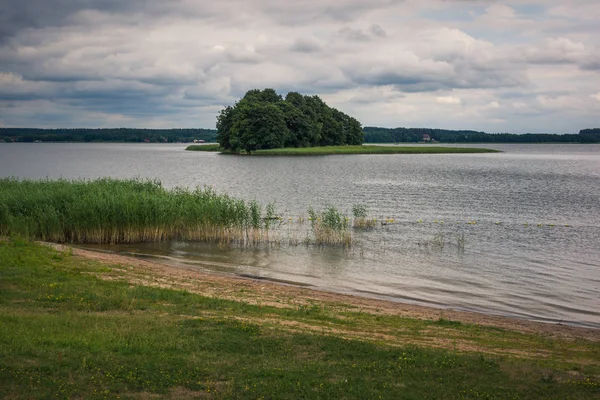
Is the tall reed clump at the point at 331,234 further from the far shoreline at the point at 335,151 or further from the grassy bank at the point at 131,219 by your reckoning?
the far shoreline at the point at 335,151

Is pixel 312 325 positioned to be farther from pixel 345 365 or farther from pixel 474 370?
pixel 474 370

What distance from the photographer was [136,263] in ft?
74.8

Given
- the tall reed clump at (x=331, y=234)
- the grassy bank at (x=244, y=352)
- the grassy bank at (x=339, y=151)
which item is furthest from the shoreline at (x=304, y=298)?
the grassy bank at (x=339, y=151)

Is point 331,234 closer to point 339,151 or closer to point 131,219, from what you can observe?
point 131,219

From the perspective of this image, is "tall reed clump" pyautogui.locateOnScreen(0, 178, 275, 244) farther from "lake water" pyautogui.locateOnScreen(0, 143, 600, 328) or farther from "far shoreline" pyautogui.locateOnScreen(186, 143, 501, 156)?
"far shoreline" pyautogui.locateOnScreen(186, 143, 501, 156)

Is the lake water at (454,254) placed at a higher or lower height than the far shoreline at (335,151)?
lower

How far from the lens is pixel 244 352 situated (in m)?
11.4

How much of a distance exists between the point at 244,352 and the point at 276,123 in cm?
12146

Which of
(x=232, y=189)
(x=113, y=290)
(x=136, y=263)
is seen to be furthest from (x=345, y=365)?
(x=232, y=189)

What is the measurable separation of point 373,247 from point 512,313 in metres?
11.6

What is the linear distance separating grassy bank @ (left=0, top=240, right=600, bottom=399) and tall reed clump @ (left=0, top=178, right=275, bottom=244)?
11.8 metres

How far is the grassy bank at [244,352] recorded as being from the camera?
9500mm

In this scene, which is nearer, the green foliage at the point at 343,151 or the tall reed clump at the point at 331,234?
the tall reed clump at the point at 331,234

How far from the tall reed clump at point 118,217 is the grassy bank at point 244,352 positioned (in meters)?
11.8
